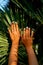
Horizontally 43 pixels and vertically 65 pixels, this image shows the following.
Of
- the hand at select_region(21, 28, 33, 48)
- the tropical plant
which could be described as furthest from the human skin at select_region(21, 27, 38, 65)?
the tropical plant

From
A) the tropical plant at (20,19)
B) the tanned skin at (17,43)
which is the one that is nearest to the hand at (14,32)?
the tanned skin at (17,43)

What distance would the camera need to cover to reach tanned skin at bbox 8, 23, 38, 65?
232cm

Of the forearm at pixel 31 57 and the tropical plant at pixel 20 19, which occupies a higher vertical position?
the tropical plant at pixel 20 19

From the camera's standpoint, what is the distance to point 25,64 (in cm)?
254

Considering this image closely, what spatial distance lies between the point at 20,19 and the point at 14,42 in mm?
263

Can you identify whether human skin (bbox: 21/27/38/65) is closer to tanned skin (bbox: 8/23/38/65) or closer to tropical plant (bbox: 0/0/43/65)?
tanned skin (bbox: 8/23/38/65)

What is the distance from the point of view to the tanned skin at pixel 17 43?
2320 millimetres

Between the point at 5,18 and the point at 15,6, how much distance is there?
17 cm

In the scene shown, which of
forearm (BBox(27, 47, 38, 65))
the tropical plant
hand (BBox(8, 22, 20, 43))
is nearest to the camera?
forearm (BBox(27, 47, 38, 65))

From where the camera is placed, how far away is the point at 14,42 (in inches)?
95.1

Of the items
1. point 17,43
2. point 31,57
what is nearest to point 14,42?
point 17,43

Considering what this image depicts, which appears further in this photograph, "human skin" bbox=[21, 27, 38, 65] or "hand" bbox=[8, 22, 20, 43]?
"hand" bbox=[8, 22, 20, 43]

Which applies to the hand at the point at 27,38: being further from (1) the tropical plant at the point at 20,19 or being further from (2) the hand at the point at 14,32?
(1) the tropical plant at the point at 20,19

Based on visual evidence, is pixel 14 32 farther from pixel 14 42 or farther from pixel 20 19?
pixel 20 19
